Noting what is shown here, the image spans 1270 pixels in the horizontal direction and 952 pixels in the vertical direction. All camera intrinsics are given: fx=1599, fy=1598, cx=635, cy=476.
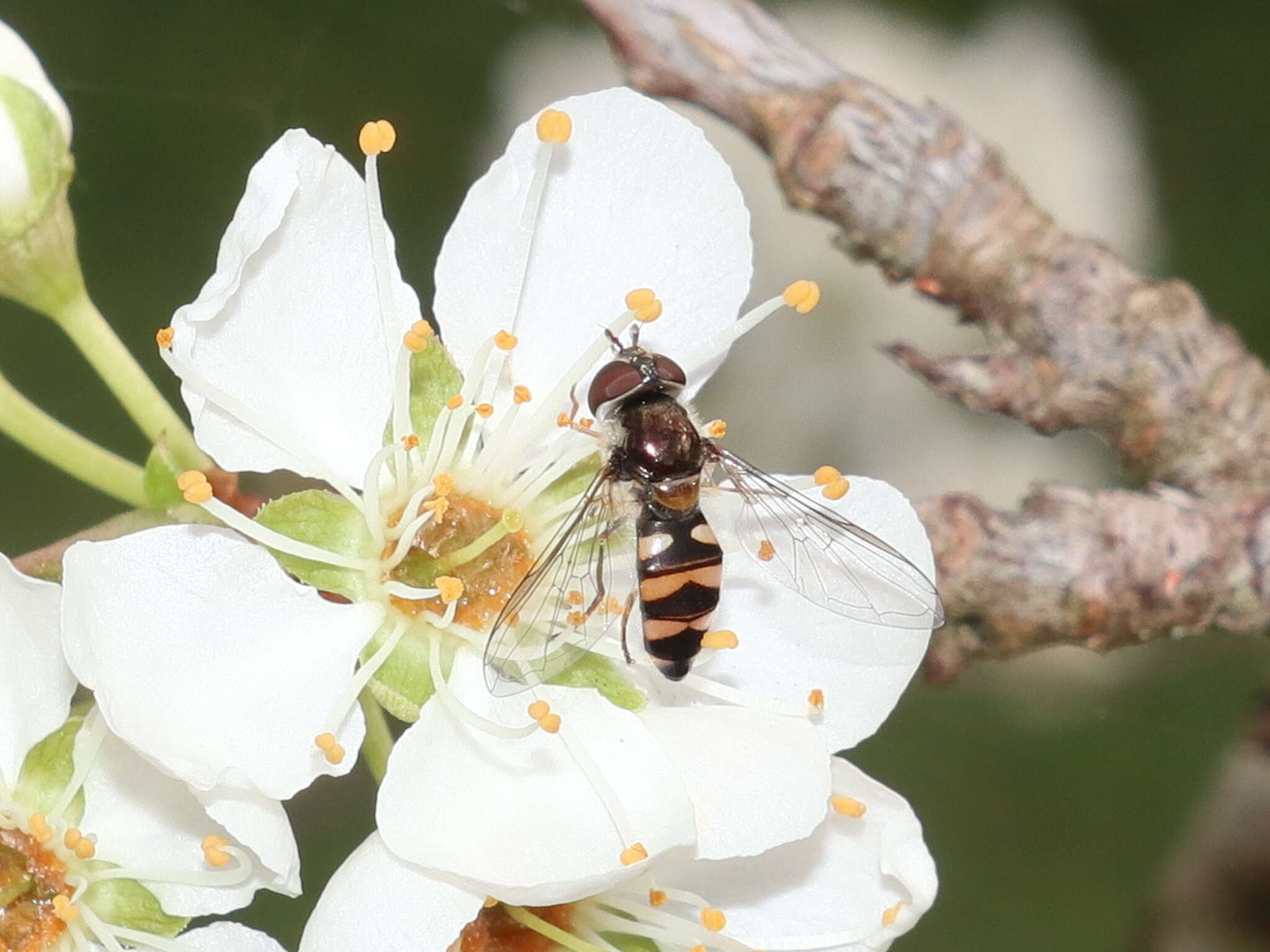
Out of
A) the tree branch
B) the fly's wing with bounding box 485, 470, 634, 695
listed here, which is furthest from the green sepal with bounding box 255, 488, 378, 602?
the tree branch

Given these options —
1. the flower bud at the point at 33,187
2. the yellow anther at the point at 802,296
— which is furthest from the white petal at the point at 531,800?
the flower bud at the point at 33,187

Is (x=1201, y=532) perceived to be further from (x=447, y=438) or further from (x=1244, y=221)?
(x=1244, y=221)

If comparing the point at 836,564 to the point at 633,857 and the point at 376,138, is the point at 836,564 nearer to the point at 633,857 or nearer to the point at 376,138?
the point at 633,857

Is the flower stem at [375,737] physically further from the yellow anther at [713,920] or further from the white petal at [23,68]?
the white petal at [23,68]

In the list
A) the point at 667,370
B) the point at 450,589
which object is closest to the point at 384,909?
the point at 450,589

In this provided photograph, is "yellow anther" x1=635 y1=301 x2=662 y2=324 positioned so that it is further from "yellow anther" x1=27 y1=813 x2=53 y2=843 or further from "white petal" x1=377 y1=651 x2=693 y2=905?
"yellow anther" x1=27 y1=813 x2=53 y2=843

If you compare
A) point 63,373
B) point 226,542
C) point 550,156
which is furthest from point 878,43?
point 226,542

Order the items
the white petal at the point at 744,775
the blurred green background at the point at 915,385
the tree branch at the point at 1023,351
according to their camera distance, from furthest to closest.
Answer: the blurred green background at the point at 915,385 → the tree branch at the point at 1023,351 → the white petal at the point at 744,775
